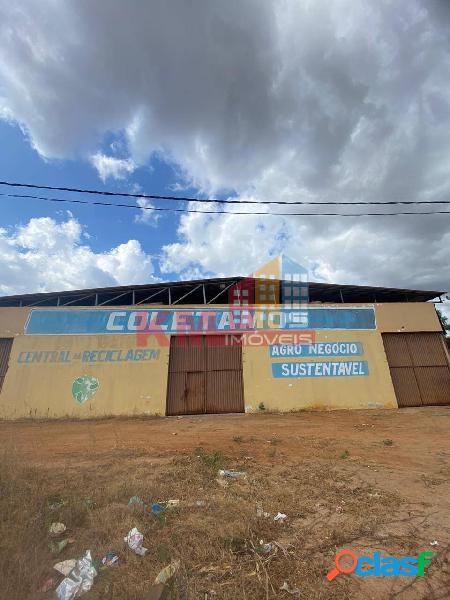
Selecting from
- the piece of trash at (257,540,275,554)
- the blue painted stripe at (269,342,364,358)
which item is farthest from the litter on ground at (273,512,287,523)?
the blue painted stripe at (269,342,364,358)

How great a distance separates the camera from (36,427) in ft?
35.8

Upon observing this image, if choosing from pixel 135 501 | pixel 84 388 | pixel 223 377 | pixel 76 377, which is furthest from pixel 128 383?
pixel 135 501

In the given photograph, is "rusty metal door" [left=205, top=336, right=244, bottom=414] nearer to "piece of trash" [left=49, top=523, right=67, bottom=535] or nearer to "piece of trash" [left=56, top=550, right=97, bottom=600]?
"piece of trash" [left=49, top=523, right=67, bottom=535]

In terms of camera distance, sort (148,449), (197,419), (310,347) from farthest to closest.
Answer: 1. (310,347)
2. (197,419)
3. (148,449)

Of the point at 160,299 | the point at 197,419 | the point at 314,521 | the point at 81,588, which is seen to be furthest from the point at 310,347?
the point at 81,588

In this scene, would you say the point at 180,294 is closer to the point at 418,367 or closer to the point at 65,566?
the point at 418,367

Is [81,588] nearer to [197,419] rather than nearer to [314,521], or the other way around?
[314,521]

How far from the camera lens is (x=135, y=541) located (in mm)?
3244

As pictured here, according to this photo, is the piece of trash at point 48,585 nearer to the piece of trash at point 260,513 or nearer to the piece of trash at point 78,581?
the piece of trash at point 78,581

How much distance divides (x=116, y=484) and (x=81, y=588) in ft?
7.97

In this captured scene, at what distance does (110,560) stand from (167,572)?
25.3 inches

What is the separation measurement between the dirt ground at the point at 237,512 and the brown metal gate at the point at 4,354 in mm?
5878

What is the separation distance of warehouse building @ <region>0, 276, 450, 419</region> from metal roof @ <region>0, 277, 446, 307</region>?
0.10 m

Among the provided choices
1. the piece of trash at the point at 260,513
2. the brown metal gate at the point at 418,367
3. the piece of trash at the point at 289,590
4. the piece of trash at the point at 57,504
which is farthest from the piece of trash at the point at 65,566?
the brown metal gate at the point at 418,367
